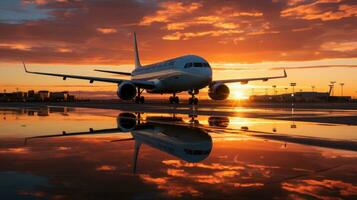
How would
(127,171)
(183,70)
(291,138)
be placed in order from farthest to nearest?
(183,70) < (291,138) < (127,171)

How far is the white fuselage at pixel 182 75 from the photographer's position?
34.4 meters

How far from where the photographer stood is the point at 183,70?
3528 centimetres

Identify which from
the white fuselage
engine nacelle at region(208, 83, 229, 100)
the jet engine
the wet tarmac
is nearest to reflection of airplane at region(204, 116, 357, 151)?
the wet tarmac

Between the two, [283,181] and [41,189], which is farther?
[283,181]

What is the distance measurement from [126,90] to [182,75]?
6485mm

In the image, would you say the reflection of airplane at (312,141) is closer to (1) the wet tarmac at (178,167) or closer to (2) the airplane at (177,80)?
(1) the wet tarmac at (178,167)

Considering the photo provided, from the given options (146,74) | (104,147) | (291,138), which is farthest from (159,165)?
(146,74)

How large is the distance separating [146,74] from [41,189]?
40993mm

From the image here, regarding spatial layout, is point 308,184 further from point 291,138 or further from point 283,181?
point 291,138

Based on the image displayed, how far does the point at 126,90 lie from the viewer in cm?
3888

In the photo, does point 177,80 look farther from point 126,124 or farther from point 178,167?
point 178,167

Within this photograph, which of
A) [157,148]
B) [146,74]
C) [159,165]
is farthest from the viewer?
[146,74]

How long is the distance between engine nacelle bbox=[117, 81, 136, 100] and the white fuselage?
98.0 inches

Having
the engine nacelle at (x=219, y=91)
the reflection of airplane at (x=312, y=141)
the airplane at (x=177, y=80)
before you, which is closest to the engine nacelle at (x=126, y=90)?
the airplane at (x=177, y=80)
